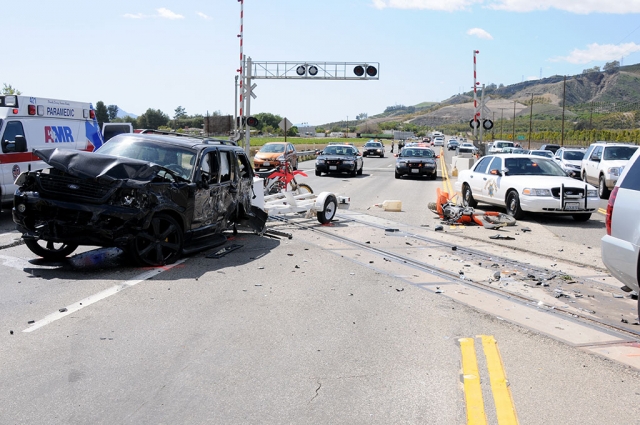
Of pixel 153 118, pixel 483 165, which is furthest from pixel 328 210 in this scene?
pixel 153 118

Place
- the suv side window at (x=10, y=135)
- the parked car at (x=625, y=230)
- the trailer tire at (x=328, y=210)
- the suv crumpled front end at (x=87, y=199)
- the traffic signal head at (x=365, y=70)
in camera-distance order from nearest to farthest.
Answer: the parked car at (x=625, y=230)
the suv crumpled front end at (x=87, y=199)
the trailer tire at (x=328, y=210)
the suv side window at (x=10, y=135)
the traffic signal head at (x=365, y=70)

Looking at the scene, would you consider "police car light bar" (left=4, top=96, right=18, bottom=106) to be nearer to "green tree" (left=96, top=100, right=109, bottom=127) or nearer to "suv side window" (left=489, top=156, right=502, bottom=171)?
"suv side window" (left=489, top=156, right=502, bottom=171)

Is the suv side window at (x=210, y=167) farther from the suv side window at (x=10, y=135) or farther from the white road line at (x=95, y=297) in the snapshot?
the suv side window at (x=10, y=135)

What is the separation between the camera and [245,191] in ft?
36.6

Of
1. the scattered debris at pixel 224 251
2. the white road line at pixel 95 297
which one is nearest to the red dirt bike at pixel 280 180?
the scattered debris at pixel 224 251

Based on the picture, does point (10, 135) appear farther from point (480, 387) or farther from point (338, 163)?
point (338, 163)

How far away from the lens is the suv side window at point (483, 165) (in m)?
17.2

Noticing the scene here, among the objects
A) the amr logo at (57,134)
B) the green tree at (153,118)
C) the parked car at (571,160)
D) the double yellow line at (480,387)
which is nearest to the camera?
the double yellow line at (480,387)

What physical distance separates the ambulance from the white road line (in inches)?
259

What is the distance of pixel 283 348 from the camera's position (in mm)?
5531

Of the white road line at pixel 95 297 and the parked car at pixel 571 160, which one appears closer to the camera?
the white road line at pixel 95 297

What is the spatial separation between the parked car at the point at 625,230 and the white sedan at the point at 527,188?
831 centimetres

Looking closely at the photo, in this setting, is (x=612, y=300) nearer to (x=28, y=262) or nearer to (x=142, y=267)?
(x=142, y=267)

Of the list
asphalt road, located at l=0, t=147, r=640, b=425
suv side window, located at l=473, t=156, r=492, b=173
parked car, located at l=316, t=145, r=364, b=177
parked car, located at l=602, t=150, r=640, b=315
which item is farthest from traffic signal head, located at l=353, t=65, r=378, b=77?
parked car, located at l=602, t=150, r=640, b=315
